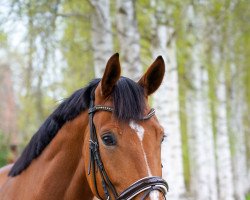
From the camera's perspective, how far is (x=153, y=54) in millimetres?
12672

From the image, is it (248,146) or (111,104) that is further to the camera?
(248,146)

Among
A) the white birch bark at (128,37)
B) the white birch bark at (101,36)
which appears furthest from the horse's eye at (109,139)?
the white birch bark at (101,36)

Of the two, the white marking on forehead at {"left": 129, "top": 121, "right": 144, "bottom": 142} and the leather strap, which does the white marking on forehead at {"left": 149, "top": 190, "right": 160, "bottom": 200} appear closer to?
the leather strap

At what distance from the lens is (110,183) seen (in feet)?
11.0

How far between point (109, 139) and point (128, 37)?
4.25m

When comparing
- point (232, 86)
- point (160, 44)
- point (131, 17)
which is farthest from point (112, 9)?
point (232, 86)

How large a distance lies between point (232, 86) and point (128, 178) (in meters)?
17.6

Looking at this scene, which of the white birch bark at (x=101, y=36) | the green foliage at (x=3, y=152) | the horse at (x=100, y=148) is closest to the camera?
the horse at (x=100, y=148)

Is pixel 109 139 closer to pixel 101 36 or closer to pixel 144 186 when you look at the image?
pixel 144 186

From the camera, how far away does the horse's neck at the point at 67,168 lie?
12.3 feet

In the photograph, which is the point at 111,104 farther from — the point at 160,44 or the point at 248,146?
the point at 248,146

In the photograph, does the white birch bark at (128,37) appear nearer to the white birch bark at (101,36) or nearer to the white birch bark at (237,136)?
the white birch bark at (101,36)

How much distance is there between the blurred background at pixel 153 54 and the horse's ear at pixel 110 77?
61 cm

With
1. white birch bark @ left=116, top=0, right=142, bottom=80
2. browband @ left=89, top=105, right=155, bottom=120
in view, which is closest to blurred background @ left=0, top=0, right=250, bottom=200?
white birch bark @ left=116, top=0, right=142, bottom=80
